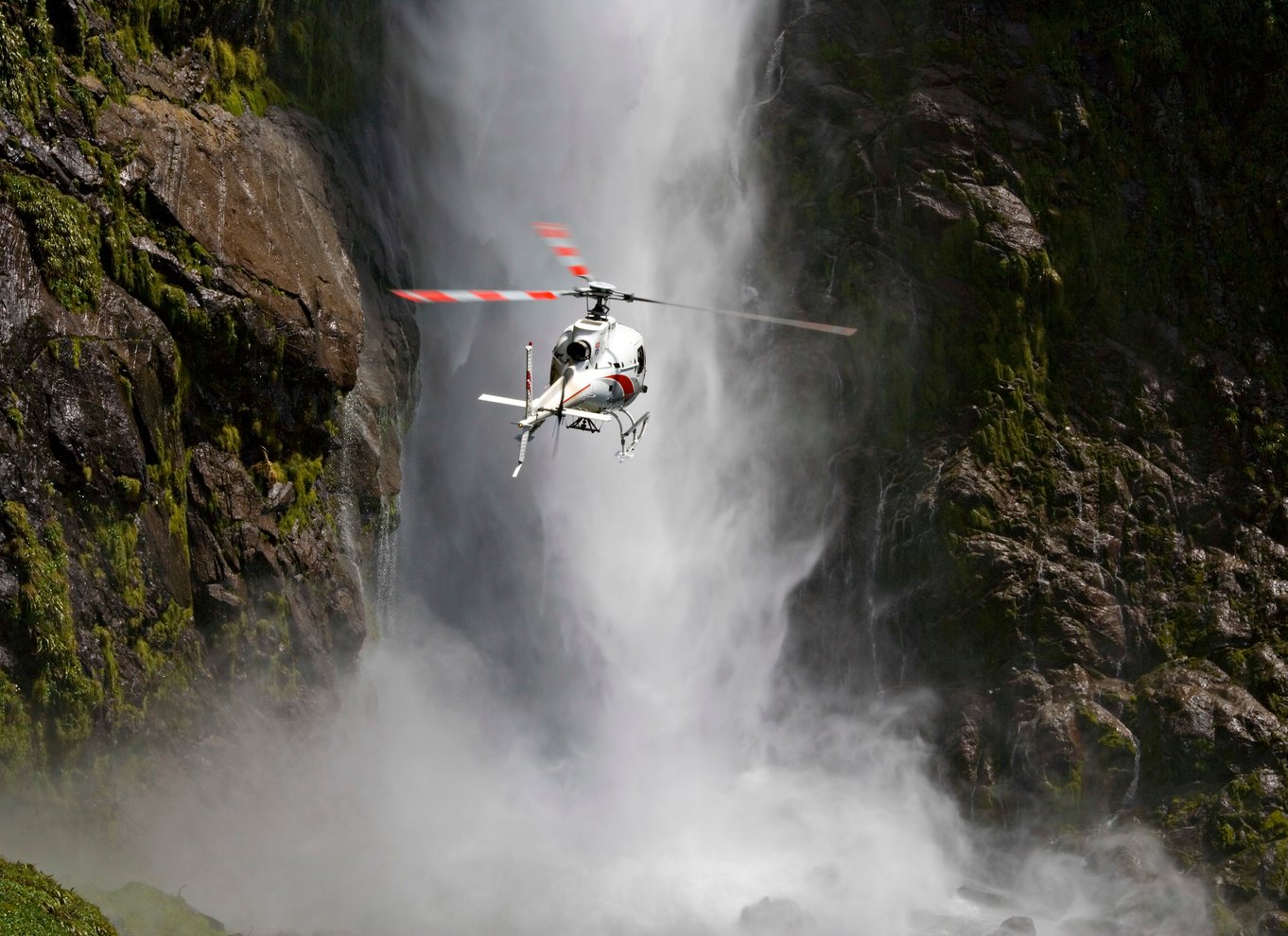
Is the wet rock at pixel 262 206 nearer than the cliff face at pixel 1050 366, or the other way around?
the wet rock at pixel 262 206

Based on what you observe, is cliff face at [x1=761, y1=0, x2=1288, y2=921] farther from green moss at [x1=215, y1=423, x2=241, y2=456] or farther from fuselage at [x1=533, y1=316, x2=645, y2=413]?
green moss at [x1=215, y1=423, x2=241, y2=456]

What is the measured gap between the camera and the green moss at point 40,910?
36.4 ft

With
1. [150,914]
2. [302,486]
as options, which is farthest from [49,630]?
[302,486]

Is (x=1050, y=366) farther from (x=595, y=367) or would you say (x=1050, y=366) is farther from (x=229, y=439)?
(x=229, y=439)

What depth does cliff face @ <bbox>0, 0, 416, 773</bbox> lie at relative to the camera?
56.3 feet

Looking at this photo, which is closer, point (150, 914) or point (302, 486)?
point (150, 914)

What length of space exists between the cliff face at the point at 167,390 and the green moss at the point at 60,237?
1.2 inches

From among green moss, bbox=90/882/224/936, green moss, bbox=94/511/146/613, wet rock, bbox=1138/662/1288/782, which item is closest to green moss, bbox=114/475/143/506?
green moss, bbox=94/511/146/613

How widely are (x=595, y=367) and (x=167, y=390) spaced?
6876mm

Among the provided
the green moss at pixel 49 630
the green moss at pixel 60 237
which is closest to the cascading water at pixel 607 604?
the green moss at pixel 49 630

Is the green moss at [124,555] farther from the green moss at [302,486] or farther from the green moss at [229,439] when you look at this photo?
the green moss at [302,486]

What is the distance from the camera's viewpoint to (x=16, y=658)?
54.9 ft

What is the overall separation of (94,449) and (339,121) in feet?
33.3

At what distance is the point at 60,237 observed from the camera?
57.7 feet
